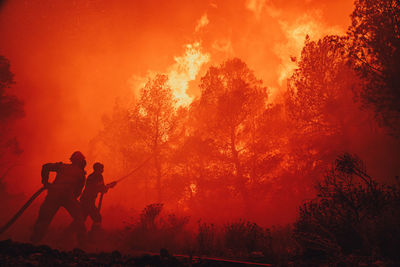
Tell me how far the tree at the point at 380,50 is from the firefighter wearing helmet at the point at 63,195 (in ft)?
42.2

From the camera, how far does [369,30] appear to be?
1017 cm

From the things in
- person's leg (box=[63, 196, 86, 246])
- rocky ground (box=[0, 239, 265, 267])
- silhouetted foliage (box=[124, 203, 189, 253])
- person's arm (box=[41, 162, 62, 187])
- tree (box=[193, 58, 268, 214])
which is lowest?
rocky ground (box=[0, 239, 265, 267])

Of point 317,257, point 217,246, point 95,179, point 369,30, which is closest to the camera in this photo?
point 317,257

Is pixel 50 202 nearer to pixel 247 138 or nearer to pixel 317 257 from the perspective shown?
pixel 317 257

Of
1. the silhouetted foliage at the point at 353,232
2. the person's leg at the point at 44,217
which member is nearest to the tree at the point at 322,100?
the silhouetted foliage at the point at 353,232

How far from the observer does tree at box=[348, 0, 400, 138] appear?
30.9 feet

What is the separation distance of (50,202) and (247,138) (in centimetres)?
1138

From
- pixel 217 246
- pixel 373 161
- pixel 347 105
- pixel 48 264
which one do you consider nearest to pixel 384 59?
pixel 347 105

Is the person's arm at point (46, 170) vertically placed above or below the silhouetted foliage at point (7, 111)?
below

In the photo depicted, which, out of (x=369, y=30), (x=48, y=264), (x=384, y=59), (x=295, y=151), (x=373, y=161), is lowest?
(x=48, y=264)

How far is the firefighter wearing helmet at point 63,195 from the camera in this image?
7070mm

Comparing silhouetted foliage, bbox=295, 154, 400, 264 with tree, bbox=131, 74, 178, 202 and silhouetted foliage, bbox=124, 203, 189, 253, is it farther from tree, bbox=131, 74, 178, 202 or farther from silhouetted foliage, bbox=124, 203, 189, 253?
tree, bbox=131, 74, 178, 202

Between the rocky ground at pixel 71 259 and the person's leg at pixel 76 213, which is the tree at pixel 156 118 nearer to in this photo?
the person's leg at pixel 76 213

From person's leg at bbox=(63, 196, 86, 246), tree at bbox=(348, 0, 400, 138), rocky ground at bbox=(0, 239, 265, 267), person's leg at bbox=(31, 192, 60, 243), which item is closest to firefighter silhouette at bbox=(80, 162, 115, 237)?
person's leg at bbox=(63, 196, 86, 246)
